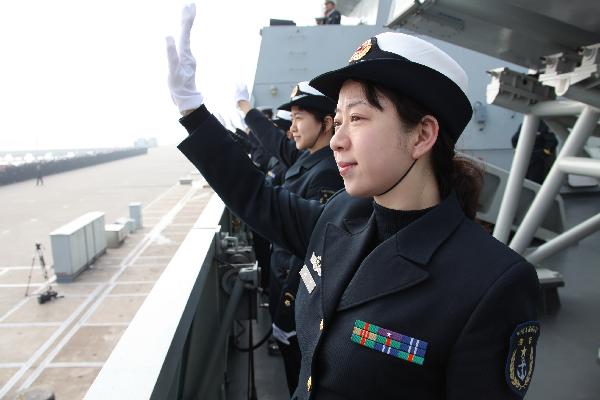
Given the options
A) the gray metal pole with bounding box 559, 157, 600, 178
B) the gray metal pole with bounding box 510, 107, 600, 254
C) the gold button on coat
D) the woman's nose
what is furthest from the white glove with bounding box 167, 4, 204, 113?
the gray metal pole with bounding box 510, 107, 600, 254

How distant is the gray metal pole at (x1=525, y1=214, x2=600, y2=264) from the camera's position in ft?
10.9

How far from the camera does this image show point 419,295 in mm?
934

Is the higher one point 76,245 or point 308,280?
point 308,280

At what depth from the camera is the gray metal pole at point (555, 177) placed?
3174mm

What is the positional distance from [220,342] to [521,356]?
5.61 feet

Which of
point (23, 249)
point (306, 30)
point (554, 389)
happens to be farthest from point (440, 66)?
point (23, 249)

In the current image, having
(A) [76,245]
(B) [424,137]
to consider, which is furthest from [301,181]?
(A) [76,245]

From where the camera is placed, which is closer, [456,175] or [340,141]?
[340,141]

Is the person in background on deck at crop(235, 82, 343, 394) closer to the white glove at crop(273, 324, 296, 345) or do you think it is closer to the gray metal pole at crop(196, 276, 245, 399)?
the white glove at crop(273, 324, 296, 345)

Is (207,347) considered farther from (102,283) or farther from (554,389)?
(102,283)

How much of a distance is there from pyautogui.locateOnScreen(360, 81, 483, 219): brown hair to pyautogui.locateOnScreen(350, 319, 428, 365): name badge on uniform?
0.38 meters

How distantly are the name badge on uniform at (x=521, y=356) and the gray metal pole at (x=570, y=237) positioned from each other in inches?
116

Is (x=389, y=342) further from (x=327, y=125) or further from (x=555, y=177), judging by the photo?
(x=555, y=177)

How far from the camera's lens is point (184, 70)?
152 centimetres
